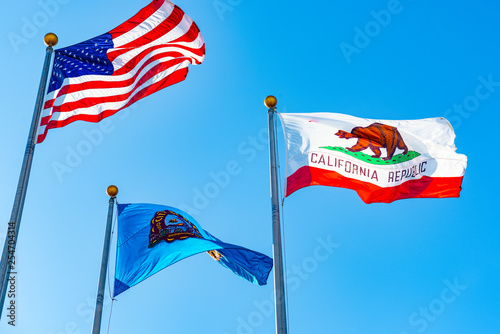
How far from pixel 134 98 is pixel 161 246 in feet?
11.4

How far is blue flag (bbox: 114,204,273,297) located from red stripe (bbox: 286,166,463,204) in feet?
7.82

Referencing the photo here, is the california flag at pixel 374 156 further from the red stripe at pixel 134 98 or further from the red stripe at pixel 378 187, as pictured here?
the red stripe at pixel 134 98

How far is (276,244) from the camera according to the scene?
1249 cm

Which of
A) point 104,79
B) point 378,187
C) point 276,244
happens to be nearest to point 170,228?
point 104,79

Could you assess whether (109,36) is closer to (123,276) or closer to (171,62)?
(171,62)

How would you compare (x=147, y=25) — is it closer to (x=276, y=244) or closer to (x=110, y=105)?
(x=110, y=105)

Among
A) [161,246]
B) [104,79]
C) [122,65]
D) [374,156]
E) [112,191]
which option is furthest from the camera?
[112,191]

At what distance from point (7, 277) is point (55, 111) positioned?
4625 mm

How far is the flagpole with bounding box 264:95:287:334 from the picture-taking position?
1151 cm

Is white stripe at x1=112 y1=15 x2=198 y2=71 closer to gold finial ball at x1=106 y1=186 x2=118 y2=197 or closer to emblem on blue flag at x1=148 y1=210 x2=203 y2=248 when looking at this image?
gold finial ball at x1=106 y1=186 x2=118 y2=197

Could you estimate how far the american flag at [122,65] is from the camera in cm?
1433

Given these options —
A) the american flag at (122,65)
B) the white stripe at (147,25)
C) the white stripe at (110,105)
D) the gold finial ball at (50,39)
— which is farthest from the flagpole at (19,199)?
the white stripe at (147,25)

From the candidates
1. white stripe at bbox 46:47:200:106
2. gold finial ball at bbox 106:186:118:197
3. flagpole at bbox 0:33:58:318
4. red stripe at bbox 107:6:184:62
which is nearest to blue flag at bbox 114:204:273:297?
gold finial ball at bbox 106:186:118:197

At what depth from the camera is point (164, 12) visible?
16.5 m
